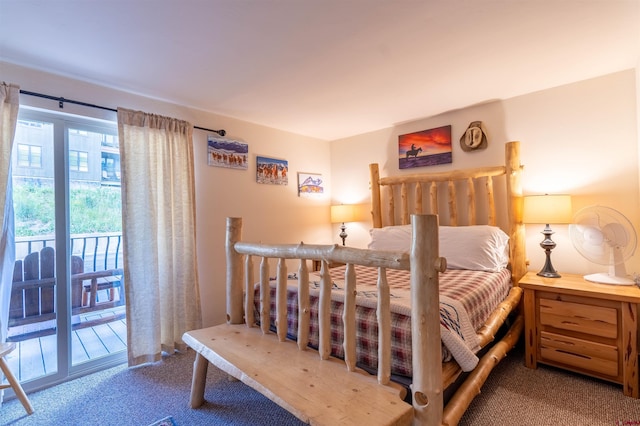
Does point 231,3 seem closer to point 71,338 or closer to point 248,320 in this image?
point 248,320

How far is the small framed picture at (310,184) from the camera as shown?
12.2ft

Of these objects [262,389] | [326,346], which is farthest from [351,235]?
[262,389]

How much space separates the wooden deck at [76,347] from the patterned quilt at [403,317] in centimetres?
143

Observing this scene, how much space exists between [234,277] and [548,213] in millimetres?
2386

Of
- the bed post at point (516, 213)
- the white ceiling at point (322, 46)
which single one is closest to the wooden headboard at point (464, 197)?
the bed post at point (516, 213)

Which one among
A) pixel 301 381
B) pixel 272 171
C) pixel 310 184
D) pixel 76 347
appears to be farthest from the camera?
pixel 310 184

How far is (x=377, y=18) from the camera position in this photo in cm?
157

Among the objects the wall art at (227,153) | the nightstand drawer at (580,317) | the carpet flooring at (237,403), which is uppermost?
the wall art at (227,153)

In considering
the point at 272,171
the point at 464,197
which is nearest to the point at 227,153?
the point at 272,171

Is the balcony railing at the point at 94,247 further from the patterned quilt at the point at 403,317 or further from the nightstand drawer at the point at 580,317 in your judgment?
the nightstand drawer at the point at 580,317

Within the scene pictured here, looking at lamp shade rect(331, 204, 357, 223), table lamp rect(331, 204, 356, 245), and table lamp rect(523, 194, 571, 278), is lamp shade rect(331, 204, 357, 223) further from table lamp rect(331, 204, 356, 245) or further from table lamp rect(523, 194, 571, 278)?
table lamp rect(523, 194, 571, 278)

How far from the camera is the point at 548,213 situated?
2236 mm

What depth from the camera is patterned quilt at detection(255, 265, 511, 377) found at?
4.35 ft

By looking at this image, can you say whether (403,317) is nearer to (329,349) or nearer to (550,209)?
(329,349)
